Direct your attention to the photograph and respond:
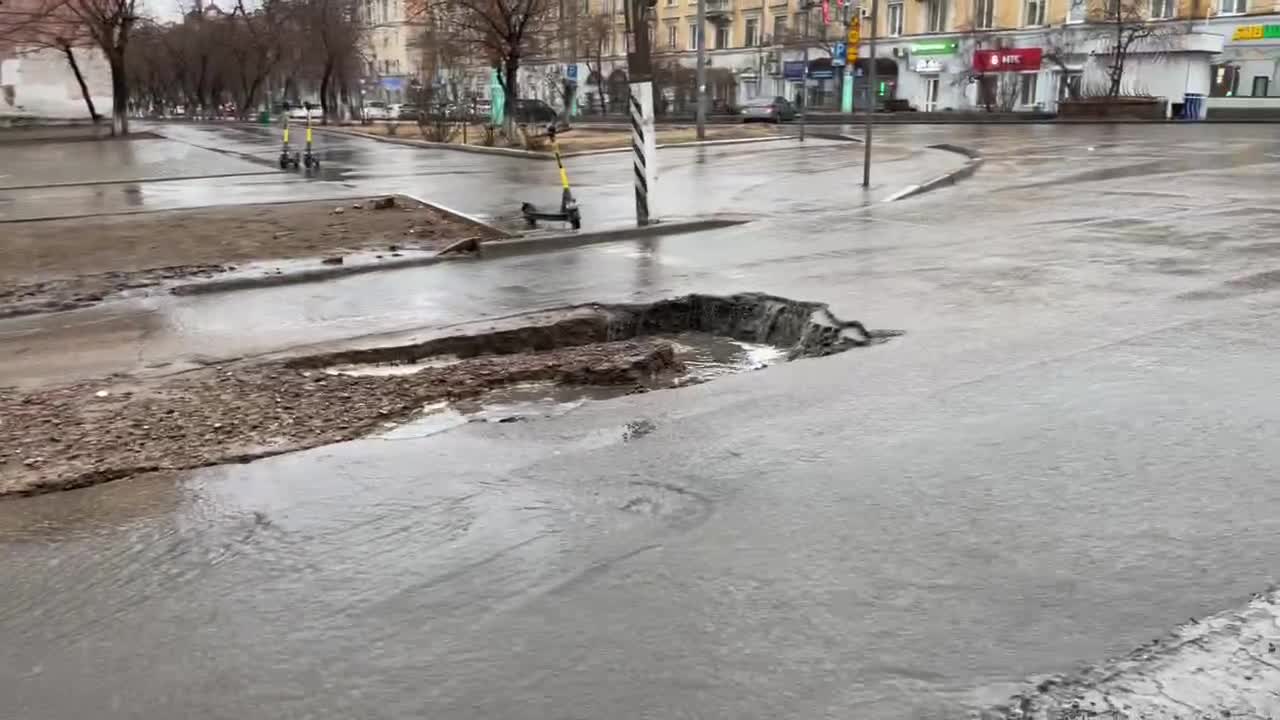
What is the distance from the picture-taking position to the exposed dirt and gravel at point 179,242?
10.3 metres

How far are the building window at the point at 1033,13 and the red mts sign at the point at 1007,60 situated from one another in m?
2.12

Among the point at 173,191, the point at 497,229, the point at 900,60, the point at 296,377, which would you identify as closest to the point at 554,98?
the point at 900,60

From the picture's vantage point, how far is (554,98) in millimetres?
79562

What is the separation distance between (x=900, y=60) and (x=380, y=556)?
67.4 meters

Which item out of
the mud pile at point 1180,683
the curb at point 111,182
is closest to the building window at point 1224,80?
the curb at point 111,182

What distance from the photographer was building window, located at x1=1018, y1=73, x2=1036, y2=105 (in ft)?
191

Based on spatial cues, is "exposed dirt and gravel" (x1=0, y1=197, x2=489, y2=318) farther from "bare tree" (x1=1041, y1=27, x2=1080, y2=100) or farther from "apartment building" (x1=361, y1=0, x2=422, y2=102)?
"apartment building" (x1=361, y1=0, x2=422, y2=102)

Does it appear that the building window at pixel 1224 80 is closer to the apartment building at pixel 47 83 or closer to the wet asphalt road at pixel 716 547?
the wet asphalt road at pixel 716 547

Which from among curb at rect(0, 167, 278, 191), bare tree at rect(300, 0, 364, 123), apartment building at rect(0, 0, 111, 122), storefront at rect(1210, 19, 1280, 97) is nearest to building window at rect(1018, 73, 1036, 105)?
storefront at rect(1210, 19, 1280, 97)

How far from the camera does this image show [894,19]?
222ft

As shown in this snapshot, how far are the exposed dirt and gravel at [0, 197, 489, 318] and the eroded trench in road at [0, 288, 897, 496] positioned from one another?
3780 millimetres

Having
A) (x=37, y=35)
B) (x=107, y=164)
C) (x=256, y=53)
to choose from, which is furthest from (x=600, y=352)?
(x=256, y=53)

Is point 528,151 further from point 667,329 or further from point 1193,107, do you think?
point 1193,107

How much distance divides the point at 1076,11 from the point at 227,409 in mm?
59978
